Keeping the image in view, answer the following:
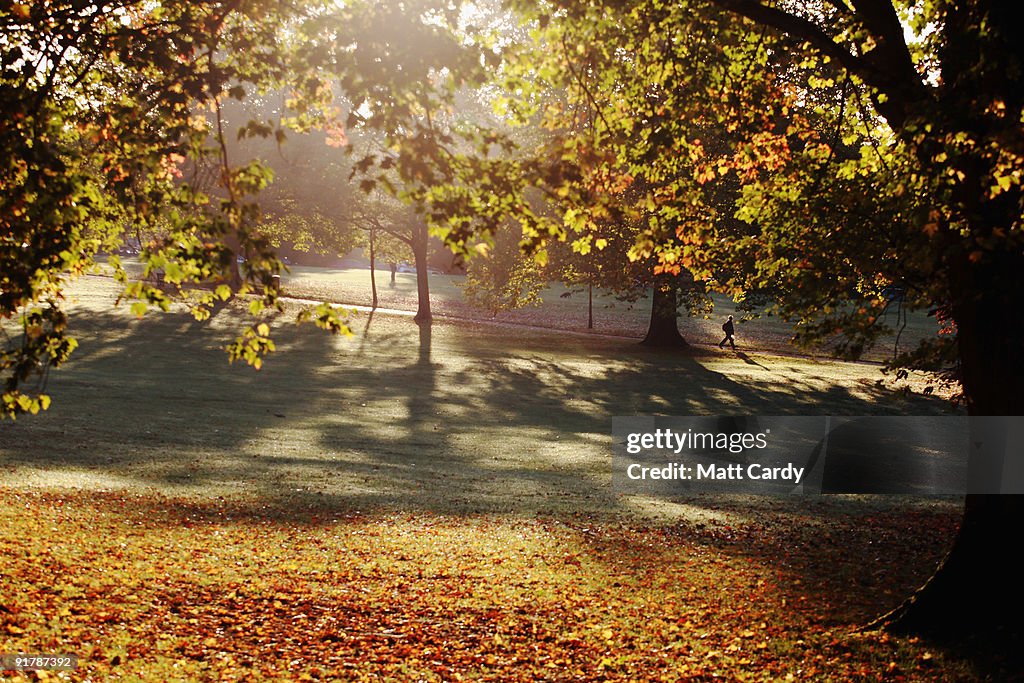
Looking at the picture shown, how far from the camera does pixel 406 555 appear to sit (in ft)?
39.1

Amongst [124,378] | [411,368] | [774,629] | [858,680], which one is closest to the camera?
[858,680]

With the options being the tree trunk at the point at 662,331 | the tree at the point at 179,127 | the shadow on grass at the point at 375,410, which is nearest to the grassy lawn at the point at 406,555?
the shadow on grass at the point at 375,410

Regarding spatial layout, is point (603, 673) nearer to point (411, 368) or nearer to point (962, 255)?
point (962, 255)

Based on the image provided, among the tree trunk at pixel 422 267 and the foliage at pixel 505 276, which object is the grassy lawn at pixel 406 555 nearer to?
the foliage at pixel 505 276

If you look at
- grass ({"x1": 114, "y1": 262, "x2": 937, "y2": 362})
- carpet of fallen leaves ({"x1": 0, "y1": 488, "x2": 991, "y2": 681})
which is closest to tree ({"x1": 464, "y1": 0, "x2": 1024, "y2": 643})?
carpet of fallen leaves ({"x1": 0, "y1": 488, "x2": 991, "y2": 681})

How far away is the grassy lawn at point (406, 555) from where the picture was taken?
335 inches

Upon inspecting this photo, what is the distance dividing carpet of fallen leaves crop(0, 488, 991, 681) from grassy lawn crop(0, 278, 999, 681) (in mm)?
37

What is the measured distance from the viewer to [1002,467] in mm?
8539

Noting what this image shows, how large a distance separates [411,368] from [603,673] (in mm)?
27627

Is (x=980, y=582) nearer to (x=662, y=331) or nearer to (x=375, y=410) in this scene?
(x=375, y=410)

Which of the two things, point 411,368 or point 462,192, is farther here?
point 411,368

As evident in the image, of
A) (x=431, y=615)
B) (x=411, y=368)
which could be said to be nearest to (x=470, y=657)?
(x=431, y=615)

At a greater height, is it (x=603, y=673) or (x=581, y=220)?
(x=581, y=220)

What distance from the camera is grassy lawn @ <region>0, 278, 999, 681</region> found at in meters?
8.50
